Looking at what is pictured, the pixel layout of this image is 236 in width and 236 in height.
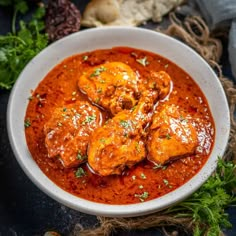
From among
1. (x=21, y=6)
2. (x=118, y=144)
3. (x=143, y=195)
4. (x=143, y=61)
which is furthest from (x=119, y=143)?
(x=21, y=6)

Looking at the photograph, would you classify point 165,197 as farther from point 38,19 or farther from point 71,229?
point 38,19

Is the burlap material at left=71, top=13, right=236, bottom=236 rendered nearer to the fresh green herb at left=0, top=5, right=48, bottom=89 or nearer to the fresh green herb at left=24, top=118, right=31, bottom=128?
the fresh green herb at left=24, top=118, right=31, bottom=128

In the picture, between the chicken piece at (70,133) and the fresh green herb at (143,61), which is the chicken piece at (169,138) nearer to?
the chicken piece at (70,133)

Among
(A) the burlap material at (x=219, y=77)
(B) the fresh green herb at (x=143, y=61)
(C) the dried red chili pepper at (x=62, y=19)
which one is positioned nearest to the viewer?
(A) the burlap material at (x=219, y=77)

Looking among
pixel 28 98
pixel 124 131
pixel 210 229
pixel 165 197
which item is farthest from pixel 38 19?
pixel 210 229

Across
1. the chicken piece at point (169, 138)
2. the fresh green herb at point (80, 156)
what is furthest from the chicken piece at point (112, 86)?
the fresh green herb at point (80, 156)
